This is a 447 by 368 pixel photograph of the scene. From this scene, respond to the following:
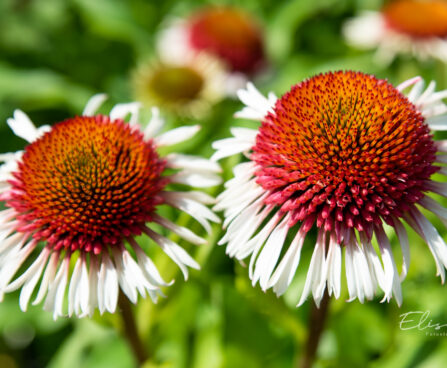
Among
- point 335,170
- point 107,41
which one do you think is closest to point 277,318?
point 335,170

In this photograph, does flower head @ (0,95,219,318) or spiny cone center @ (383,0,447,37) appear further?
spiny cone center @ (383,0,447,37)

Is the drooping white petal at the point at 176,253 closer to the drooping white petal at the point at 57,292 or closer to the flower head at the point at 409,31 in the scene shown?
the drooping white petal at the point at 57,292

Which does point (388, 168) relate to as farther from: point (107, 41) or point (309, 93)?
point (107, 41)

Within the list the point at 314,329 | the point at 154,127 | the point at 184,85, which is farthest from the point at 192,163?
the point at 184,85

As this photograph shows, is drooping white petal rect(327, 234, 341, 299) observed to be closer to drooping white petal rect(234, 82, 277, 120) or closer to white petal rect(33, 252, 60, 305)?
drooping white petal rect(234, 82, 277, 120)

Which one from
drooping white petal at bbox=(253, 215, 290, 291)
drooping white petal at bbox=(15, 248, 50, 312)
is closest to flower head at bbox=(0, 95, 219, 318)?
drooping white petal at bbox=(15, 248, 50, 312)

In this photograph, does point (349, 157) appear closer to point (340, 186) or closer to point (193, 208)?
point (340, 186)
